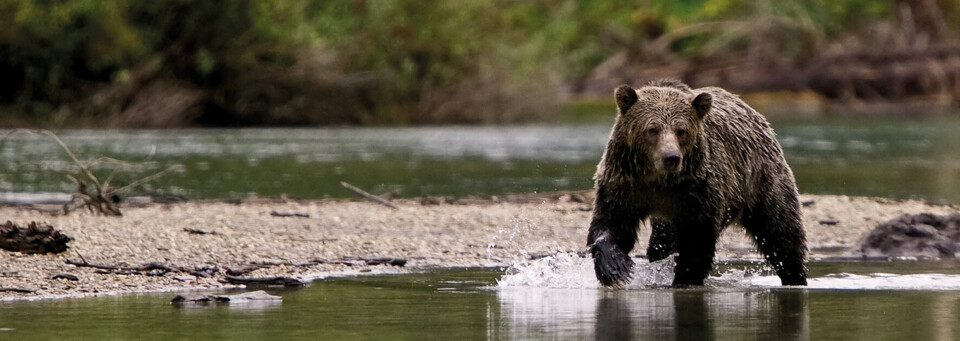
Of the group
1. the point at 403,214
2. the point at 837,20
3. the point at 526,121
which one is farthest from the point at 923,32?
the point at 403,214

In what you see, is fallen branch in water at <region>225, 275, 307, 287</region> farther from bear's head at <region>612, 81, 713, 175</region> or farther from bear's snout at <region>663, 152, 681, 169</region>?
bear's snout at <region>663, 152, 681, 169</region>

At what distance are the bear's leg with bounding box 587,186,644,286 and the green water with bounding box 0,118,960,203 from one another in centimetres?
740

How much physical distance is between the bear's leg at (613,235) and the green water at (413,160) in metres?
7.40

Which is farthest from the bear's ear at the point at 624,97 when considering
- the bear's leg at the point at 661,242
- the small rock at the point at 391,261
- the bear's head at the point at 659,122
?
the small rock at the point at 391,261

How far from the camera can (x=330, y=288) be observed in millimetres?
10984

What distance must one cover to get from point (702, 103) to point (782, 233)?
56.4 inches

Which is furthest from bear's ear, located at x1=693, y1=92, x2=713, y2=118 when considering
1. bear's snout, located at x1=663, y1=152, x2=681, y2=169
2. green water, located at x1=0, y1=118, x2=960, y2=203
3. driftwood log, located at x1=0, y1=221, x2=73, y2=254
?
green water, located at x1=0, y1=118, x2=960, y2=203

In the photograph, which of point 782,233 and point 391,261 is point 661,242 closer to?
point 782,233

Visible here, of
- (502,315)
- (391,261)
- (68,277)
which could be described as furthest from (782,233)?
(68,277)

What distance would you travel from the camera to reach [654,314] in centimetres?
942

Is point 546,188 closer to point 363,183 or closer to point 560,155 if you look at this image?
point 363,183

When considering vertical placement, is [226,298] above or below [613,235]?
below

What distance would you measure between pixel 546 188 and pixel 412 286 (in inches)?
413

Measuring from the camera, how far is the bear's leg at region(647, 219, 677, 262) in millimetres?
11336
